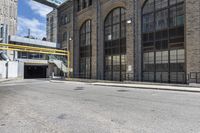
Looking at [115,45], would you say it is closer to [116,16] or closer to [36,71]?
[116,16]

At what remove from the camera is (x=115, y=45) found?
29.9 metres

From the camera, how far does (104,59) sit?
31656 mm

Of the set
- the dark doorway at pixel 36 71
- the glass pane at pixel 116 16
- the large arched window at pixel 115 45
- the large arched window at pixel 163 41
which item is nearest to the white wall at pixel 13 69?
the dark doorway at pixel 36 71

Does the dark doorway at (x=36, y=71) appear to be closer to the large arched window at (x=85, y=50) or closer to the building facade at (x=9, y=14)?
the building facade at (x=9, y=14)

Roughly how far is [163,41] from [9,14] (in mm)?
44718

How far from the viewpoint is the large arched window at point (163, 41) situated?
21891 mm

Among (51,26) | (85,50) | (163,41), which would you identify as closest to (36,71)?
(51,26)

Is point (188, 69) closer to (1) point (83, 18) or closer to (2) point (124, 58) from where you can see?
(2) point (124, 58)

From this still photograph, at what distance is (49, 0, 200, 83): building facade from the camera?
67.8 feet

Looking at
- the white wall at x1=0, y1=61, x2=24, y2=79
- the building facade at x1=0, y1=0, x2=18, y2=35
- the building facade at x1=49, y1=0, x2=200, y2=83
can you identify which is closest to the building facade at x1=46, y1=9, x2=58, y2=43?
the building facade at x1=0, y1=0, x2=18, y2=35

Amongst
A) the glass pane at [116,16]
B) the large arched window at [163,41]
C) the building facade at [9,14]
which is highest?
the building facade at [9,14]

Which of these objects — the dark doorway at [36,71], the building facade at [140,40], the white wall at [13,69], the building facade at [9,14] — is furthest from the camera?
the dark doorway at [36,71]

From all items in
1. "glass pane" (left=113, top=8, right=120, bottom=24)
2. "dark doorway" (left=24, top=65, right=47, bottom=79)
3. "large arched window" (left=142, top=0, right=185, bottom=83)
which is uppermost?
"glass pane" (left=113, top=8, right=120, bottom=24)

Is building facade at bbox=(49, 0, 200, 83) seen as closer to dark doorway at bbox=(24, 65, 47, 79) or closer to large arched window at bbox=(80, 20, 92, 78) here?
large arched window at bbox=(80, 20, 92, 78)
